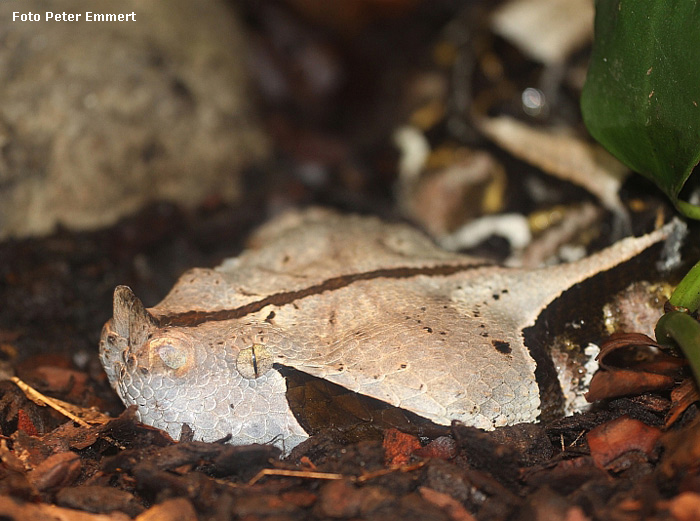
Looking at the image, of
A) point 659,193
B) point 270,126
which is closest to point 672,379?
point 659,193

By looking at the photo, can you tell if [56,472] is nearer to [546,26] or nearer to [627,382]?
[627,382]

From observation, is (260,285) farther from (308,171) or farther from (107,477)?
(308,171)

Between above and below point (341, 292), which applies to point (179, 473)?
below

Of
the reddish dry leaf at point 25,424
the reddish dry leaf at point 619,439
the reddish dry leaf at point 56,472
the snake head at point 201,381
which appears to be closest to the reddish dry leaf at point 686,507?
the reddish dry leaf at point 619,439

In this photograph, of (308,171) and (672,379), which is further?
(308,171)

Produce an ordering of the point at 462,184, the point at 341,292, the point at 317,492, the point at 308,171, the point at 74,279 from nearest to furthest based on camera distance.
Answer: the point at 317,492
the point at 341,292
the point at 74,279
the point at 462,184
the point at 308,171

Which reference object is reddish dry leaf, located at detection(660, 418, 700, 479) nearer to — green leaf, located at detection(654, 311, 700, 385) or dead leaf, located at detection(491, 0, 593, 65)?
green leaf, located at detection(654, 311, 700, 385)
